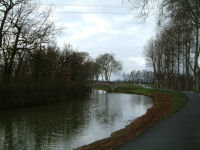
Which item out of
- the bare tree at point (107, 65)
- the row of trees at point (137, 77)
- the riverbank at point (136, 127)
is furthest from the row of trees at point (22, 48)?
the row of trees at point (137, 77)

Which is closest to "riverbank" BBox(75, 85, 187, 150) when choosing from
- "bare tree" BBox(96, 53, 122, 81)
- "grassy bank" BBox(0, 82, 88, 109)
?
"grassy bank" BBox(0, 82, 88, 109)

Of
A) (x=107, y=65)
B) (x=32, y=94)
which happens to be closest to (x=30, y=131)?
(x=32, y=94)

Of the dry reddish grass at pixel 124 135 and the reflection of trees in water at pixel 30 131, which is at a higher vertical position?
the dry reddish grass at pixel 124 135

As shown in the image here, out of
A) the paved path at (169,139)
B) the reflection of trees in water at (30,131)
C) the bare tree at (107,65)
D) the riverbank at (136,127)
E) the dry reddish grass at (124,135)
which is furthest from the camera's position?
the bare tree at (107,65)

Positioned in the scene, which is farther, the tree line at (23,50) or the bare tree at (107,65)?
the bare tree at (107,65)

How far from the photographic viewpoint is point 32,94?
91.5ft

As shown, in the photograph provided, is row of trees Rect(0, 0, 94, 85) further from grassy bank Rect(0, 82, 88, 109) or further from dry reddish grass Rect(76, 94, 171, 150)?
dry reddish grass Rect(76, 94, 171, 150)

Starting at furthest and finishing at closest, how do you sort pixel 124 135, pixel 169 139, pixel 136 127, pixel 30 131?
pixel 30 131, pixel 136 127, pixel 124 135, pixel 169 139

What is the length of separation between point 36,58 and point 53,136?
603 inches

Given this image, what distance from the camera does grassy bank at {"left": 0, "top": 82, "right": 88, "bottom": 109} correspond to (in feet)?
78.1

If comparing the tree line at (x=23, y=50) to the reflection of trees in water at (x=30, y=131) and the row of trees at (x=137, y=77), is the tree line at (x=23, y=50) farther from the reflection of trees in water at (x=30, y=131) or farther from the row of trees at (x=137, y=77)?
the row of trees at (x=137, y=77)

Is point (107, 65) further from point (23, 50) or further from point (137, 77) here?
point (23, 50)

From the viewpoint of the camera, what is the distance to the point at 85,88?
46406mm

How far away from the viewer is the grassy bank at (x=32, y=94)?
23.8 m
